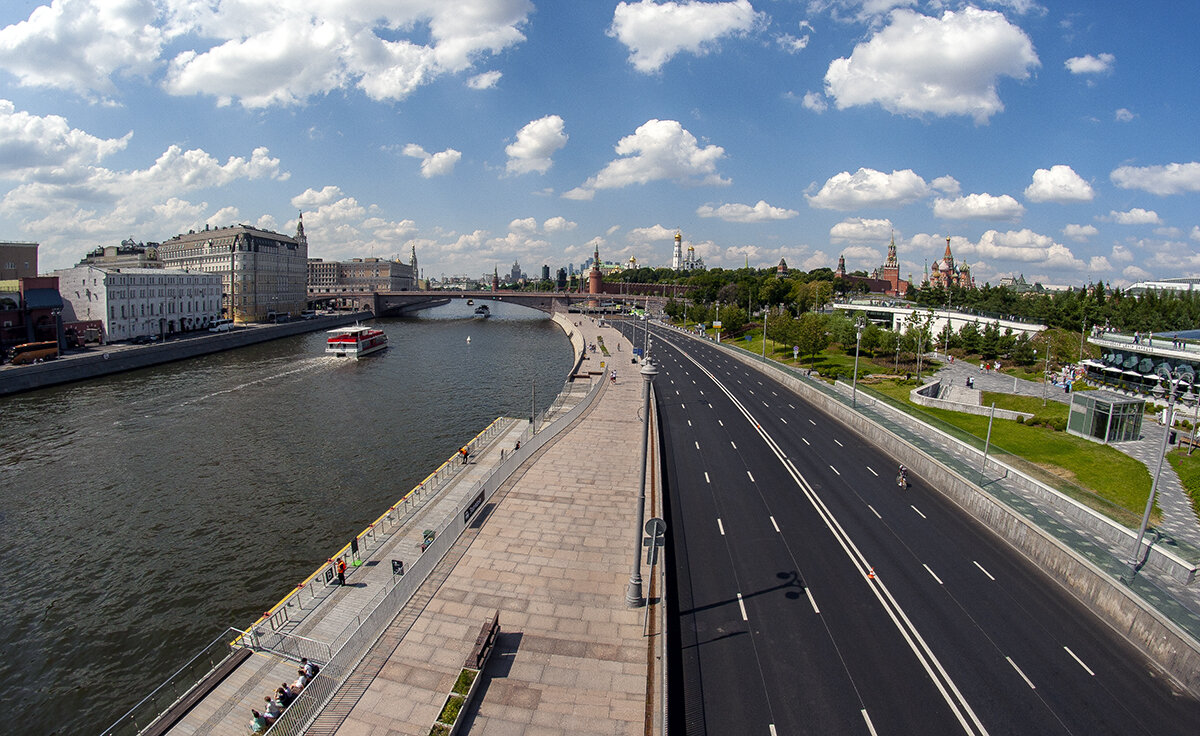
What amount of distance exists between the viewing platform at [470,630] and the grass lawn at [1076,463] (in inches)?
572

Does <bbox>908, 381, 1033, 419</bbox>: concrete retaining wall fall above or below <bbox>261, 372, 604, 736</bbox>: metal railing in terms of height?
above

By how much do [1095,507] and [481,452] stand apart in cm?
2608

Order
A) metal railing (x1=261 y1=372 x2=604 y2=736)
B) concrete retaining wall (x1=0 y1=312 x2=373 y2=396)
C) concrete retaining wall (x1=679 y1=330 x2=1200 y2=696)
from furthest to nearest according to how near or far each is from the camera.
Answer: concrete retaining wall (x1=0 y1=312 x2=373 y2=396) → concrete retaining wall (x1=679 y1=330 x2=1200 y2=696) → metal railing (x1=261 y1=372 x2=604 y2=736)

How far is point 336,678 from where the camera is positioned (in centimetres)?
1177

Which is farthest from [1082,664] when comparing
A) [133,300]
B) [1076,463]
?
[133,300]

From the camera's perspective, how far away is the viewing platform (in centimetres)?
1118

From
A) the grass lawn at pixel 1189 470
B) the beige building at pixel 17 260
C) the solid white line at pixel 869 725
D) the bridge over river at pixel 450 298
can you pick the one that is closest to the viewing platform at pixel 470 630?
the solid white line at pixel 869 725

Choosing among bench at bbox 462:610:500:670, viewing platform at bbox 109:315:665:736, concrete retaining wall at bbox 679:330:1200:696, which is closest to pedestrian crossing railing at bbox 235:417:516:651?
viewing platform at bbox 109:315:665:736

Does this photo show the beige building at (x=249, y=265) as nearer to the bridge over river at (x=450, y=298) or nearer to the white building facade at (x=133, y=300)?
the white building facade at (x=133, y=300)

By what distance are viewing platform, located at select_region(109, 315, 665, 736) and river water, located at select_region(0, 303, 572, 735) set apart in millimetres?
2117

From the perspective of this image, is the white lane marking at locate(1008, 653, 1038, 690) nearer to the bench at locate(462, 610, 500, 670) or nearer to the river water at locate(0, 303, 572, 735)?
the bench at locate(462, 610, 500, 670)

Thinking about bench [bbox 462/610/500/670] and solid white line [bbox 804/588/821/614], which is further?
solid white line [bbox 804/588/821/614]

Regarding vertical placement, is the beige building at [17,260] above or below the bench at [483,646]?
above

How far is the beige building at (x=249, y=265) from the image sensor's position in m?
100
